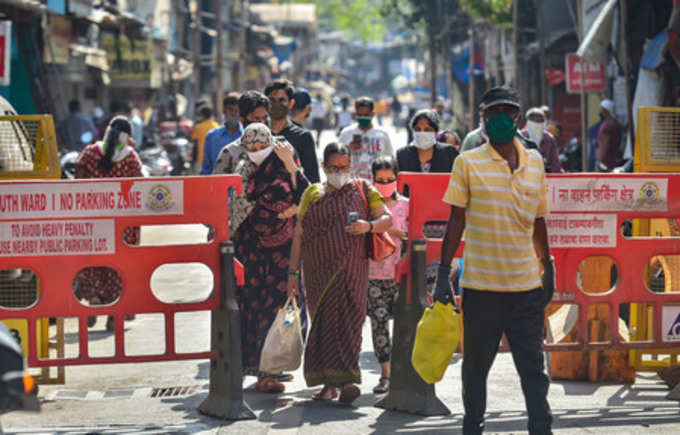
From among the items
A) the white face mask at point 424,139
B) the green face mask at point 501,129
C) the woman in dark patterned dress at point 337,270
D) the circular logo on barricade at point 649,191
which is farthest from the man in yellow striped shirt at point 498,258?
the white face mask at point 424,139

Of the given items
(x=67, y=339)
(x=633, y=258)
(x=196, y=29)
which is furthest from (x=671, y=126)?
(x=196, y=29)

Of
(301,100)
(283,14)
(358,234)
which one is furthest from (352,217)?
(283,14)

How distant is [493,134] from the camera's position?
550cm

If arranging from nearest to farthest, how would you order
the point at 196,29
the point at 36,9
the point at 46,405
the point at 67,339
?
the point at 46,405 → the point at 67,339 → the point at 36,9 → the point at 196,29

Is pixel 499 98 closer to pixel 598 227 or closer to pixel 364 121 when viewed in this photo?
pixel 598 227

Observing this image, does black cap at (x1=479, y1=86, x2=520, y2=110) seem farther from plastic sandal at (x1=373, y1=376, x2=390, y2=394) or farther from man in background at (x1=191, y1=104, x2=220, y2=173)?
man in background at (x1=191, y1=104, x2=220, y2=173)

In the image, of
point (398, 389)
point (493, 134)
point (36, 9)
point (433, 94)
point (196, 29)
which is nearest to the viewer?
point (493, 134)

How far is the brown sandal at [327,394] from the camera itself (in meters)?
7.26

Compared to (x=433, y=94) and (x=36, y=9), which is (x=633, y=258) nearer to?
(x=36, y=9)

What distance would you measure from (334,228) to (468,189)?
1706 millimetres

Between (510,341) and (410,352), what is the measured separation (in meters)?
1.36

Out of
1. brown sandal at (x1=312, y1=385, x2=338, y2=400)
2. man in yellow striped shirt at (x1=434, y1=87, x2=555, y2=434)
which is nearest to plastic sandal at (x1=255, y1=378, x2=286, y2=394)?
brown sandal at (x1=312, y1=385, x2=338, y2=400)

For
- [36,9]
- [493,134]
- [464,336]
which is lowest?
[464,336]

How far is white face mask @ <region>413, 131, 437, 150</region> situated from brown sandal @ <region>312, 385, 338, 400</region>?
2455 millimetres
